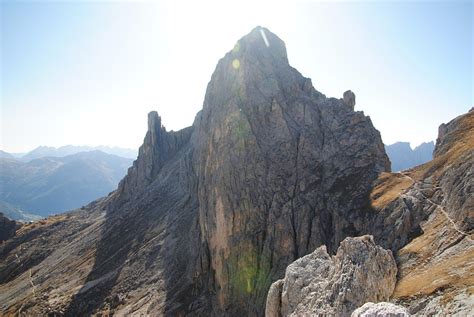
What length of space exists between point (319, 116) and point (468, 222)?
45549 mm

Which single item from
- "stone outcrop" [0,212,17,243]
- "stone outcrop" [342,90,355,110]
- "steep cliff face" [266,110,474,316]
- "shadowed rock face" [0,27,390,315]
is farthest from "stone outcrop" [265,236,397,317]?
"stone outcrop" [0,212,17,243]

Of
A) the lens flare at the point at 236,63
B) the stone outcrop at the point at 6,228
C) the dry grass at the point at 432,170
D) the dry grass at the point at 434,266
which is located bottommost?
the dry grass at the point at 434,266

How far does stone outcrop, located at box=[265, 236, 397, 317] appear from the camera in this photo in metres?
23.0

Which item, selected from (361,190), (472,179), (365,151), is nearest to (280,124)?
(365,151)

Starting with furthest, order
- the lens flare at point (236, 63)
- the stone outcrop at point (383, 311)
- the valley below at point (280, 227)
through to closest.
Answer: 1. the lens flare at point (236, 63)
2. the valley below at point (280, 227)
3. the stone outcrop at point (383, 311)

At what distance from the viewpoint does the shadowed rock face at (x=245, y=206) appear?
185 ft

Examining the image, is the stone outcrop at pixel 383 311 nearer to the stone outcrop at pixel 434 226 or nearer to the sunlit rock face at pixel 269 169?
the stone outcrop at pixel 434 226

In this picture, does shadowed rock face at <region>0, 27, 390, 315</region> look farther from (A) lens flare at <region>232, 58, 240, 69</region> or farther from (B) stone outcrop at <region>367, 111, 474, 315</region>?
(B) stone outcrop at <region>367, 111, 474, 315</region>

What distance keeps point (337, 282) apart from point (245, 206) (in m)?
39.2

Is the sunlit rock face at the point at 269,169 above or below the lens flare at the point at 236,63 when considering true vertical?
below

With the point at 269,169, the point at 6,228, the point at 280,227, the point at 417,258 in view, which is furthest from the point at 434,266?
the point at 6,228

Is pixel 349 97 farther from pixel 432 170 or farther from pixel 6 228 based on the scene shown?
pixel 6 228

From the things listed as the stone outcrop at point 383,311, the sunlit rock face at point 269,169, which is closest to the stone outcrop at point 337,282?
the stone outcrop at point 383,311

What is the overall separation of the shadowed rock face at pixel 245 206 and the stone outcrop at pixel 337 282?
22.4 metres
